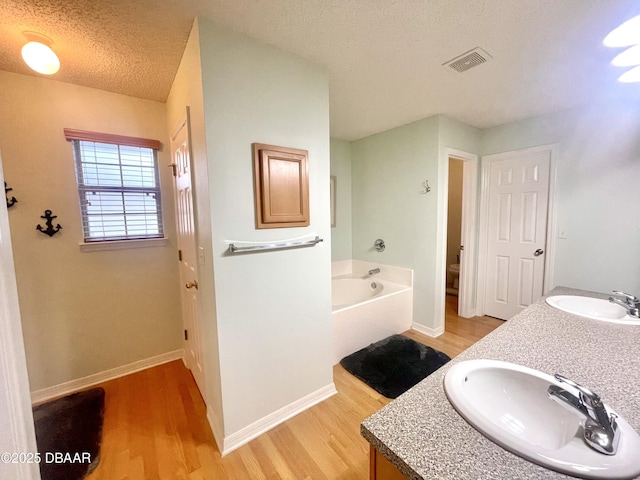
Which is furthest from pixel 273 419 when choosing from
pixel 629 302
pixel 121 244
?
pixel 629 302

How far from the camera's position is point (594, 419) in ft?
1.99

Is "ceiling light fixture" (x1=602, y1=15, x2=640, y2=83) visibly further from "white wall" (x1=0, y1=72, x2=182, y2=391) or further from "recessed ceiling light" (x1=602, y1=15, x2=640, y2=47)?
"white wall" (x1=0, y1=72, x2=182, y2=391)

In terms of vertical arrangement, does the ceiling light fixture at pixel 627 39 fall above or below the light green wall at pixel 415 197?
above

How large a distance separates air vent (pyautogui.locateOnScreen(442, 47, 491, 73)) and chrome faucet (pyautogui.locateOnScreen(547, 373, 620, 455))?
5.98 ft

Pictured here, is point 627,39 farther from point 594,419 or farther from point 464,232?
point 464,232

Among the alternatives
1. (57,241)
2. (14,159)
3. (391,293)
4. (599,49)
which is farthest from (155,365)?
(599,49)

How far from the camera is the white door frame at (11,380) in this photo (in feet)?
1.59

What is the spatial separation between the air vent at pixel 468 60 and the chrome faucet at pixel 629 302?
1571mm

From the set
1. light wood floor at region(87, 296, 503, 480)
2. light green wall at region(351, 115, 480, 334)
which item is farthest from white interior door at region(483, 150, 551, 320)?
light wood floor at region(87, 296, 503, 480)

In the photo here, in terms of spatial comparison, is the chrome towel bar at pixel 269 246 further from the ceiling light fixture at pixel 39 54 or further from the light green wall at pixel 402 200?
the light green wall at pixel 402 200

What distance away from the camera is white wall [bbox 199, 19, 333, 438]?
1.34 m

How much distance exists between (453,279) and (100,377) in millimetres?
4691

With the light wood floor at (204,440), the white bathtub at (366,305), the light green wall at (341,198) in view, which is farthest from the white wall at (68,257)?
the light green wall at (341,198)

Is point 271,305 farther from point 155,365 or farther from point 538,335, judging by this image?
point 155,365
